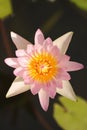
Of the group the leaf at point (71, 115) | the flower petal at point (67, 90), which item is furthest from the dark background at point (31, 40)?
the flower petal at point (67, 90)

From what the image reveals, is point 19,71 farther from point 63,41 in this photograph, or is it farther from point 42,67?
point 63,41

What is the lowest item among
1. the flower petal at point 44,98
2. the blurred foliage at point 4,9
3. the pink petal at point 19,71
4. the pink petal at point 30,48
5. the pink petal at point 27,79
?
the flower petal at point 44,98

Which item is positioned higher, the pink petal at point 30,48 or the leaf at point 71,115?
the pink petal at point 30,48

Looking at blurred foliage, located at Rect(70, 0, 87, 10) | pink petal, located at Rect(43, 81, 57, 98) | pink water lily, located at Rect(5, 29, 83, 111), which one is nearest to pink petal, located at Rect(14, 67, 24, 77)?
pink water lily, located at Rect(5, 29, 83, 111)

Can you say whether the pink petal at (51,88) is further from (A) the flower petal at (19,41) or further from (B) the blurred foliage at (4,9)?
(B) the blurred foliage at (4,9)

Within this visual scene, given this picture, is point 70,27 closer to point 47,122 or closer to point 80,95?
point 80,95

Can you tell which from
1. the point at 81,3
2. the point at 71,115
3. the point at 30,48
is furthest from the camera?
the point at 81,3

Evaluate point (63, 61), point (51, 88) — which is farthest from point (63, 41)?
point (51, 88)

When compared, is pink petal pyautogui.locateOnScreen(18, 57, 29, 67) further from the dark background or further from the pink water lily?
the dark background
